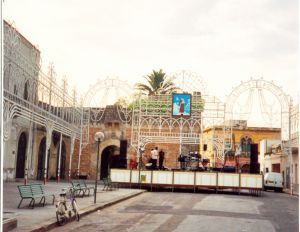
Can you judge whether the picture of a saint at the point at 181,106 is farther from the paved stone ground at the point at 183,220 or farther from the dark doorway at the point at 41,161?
the paved stone ground at the point at 183,220

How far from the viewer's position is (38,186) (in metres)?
12.6

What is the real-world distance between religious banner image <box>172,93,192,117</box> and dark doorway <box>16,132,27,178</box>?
30.5 ft

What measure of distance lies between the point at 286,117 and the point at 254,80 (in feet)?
9.89

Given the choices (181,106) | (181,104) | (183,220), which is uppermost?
(181,104)

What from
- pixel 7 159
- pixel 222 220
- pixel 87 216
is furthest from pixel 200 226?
pixel 7 159

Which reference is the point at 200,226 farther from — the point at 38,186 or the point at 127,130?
the point at 127,130

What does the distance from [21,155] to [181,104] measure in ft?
33.4

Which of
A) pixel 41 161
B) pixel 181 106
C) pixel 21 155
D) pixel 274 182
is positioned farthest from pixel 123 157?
pixel 274 182

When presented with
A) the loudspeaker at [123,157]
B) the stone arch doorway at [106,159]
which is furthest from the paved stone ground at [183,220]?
the stone arch doorway at [106,159]

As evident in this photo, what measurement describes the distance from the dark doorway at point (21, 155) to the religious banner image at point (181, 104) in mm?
9304

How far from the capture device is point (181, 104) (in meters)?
26.9

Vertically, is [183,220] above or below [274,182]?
below

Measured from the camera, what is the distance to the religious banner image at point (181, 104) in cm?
2673

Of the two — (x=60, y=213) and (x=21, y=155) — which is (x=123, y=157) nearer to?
(x=21, y=155)
